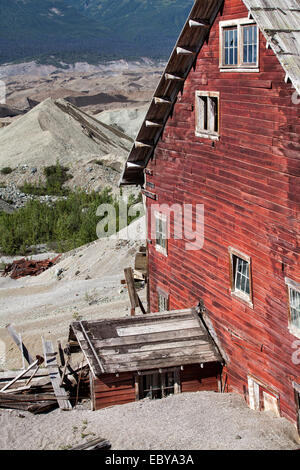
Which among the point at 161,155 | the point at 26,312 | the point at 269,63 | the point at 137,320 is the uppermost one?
the point at 269,63

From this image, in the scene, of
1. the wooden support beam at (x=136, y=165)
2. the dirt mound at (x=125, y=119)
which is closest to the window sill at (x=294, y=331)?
the wooden support beam at (x=136, y=165)

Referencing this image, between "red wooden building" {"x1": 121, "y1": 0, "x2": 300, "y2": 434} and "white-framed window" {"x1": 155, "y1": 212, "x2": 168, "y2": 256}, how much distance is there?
7 centimetres

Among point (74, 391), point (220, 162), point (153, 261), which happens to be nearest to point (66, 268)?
point (153, 261)

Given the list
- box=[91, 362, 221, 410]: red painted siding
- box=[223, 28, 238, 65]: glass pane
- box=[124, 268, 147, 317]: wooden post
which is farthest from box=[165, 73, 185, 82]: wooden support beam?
box=[91, 362, 221, 410]: red painted siding

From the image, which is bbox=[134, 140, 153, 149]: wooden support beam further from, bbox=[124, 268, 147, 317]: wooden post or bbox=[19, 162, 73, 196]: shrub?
bbox=[19, 162, 73, 196]: shrub

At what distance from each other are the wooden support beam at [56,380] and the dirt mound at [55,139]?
4028cm

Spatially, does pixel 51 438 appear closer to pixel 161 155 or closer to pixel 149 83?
pixel 161 155

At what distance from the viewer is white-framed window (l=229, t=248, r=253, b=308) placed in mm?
15539

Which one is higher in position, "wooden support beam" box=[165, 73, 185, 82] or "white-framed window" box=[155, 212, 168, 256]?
"wooden support beam" box=[165, 73, 185, 82]

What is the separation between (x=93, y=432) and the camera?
579 inches

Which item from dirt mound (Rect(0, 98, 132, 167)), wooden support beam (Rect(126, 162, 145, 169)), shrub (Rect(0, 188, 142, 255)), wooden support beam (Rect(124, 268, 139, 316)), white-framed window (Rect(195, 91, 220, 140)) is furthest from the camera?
dirt mound (Rect(0, 98, 132, 167))

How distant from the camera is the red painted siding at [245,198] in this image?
45.2ft

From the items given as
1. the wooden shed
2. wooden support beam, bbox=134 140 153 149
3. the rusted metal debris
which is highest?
wooden support beam, bbox=134 140 153 149
